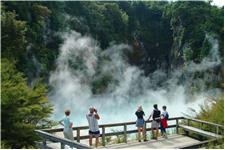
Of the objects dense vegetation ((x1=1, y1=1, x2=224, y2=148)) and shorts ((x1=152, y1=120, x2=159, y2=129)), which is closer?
shorts ((x1=152, y1=120, x2=159, y2=129))

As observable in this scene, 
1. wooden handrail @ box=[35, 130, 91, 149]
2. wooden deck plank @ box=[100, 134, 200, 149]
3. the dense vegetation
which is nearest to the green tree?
wooden handrail @ box=[35, 130, 91, 149]

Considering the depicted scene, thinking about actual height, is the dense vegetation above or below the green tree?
above

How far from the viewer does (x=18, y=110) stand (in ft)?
38.9

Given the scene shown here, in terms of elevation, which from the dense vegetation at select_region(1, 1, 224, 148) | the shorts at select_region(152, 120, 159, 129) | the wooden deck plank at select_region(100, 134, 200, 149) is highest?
the dense vegetation at select_region(1, 1, 224, 148)

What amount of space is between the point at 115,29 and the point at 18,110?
975 inches

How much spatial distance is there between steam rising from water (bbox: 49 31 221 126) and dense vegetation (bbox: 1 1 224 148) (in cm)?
59

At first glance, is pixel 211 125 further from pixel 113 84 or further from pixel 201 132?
pixel 113 84

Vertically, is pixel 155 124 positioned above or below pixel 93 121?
below

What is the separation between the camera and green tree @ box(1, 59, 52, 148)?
11602 millimetres

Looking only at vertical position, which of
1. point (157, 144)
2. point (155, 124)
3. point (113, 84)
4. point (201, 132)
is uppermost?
point (113, 84)

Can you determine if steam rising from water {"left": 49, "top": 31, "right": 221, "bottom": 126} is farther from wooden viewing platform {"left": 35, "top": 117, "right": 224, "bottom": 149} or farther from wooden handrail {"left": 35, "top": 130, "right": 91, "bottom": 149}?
wooden handrail {"left": 35, "top": 130, "right": 91, "bottom": 149}

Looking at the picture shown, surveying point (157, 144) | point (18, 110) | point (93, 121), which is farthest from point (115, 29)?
point (93, 121)

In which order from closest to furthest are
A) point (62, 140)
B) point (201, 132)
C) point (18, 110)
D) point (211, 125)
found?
1. point (62, 140)
2. point (201, 132)
3. point (18, 110)
4. point (211, 125)

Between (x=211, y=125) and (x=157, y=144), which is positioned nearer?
(x=157, y=144)
